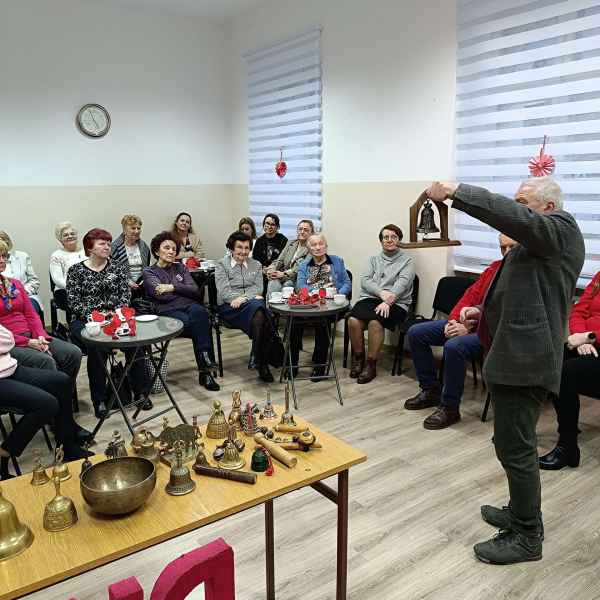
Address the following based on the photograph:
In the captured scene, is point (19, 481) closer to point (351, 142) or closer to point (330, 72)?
point (351, 142)

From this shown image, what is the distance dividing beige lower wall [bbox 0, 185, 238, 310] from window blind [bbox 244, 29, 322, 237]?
0.58 m

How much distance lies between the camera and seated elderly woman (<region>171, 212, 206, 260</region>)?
6242mm

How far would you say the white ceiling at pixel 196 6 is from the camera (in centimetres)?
587

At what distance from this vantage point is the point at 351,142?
17.0ft

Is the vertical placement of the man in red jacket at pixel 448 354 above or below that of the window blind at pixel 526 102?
Result: below

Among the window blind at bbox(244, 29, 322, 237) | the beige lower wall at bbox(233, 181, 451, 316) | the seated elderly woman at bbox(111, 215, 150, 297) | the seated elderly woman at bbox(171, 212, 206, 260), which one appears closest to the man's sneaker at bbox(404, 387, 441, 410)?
the beige lower wall at bbox(233, 181, 451, 316)

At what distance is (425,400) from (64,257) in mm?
3462

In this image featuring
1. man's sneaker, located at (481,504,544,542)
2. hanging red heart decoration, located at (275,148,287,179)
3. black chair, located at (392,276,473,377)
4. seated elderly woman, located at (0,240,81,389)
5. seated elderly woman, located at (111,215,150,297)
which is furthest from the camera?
hanging red heart decoration, located at (275,148,287,179)

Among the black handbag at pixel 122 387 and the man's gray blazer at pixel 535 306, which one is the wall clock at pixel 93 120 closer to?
the black handbag at pixel 122 387

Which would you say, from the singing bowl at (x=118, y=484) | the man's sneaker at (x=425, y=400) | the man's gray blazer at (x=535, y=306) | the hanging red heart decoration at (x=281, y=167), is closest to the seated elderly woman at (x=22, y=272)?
the hanging red heart decoration at (x=281, y=167)

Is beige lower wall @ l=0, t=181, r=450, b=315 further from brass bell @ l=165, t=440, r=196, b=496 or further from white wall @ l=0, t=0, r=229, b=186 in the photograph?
brass bell @ l=165, t=440, r=196, b=496

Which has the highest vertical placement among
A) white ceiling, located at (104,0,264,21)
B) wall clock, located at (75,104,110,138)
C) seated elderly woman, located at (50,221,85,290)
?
white ceiling, located at (104,0,264,21)

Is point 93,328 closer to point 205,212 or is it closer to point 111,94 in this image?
point 111,94

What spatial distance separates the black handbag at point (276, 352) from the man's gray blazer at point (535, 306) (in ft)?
8.44
